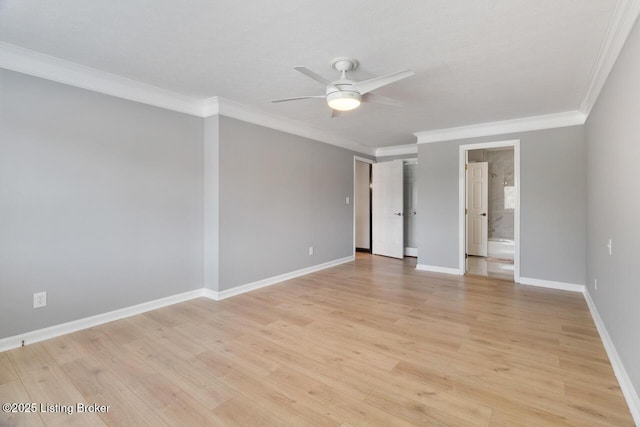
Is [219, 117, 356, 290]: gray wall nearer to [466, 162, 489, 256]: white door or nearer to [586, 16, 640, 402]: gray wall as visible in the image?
[466, 162, 489, 256]: white door

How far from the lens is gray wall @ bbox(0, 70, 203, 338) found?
255 cm

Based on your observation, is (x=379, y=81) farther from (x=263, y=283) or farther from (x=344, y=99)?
(x=263, y=283)

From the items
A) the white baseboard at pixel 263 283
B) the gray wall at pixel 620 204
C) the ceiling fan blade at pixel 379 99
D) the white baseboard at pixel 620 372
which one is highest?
the ceiling fan blade at pixel 379 99

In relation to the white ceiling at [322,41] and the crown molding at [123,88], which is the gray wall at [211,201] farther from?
the white ceiling at [322,41]

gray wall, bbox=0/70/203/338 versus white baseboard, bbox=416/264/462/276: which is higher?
gray wall, bbox=0/70/203/338

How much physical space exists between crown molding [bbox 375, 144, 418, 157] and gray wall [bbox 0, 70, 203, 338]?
4.23 m

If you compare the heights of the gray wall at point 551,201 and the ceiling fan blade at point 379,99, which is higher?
the ceiling fan blade at point 379,99

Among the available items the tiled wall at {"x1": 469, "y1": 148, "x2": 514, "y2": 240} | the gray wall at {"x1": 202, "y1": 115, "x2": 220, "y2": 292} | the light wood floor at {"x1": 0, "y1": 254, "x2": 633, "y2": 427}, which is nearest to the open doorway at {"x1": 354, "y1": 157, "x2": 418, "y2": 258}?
the tiled wall at {"x1": 469, "y1": 148, "x2": 514, "y2": 240}

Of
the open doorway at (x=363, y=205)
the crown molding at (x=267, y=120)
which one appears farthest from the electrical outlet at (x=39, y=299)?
the open doorway at (x=363, y=205)

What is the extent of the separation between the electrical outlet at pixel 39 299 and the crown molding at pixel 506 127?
524 cm

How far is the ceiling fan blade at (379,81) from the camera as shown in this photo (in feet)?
7.51

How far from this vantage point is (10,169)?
8.25 ft

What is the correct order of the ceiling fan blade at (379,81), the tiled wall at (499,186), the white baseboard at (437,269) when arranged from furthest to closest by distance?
the tiled wall at (499,186)
the white baseboard at (437,269)
the ceiling fan blade at (379,81)

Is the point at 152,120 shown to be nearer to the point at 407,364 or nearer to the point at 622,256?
the point at 407,364
